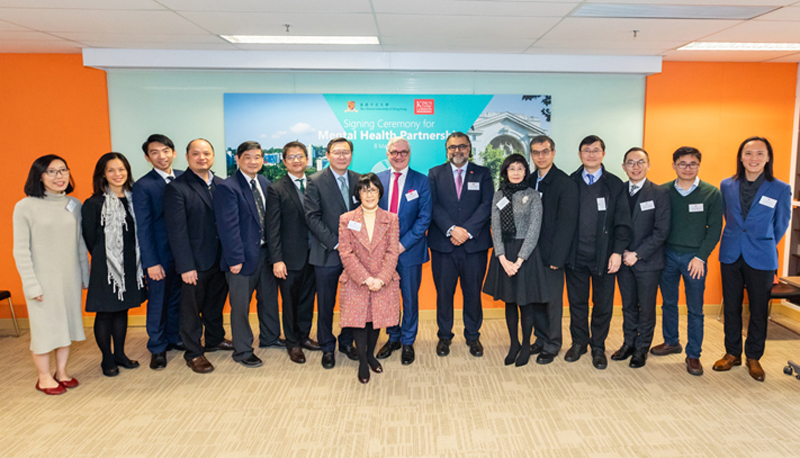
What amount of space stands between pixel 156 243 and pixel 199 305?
1.99ft

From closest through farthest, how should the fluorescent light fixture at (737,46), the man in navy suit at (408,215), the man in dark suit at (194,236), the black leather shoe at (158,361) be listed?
1. the man in dark suit at (194,236)
2. the man in navy suit at (408,215)
3. the black leather shoe at (158,361)
4. the fluorescent light fixture at (737,46)

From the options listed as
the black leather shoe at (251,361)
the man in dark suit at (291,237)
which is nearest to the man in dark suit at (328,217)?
the man in dark suit at (291,237)

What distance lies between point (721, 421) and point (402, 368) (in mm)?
2212

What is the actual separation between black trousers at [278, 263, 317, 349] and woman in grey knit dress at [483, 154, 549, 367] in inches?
62.5

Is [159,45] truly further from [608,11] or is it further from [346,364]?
[608,11]

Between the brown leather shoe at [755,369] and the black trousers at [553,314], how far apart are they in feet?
4.67

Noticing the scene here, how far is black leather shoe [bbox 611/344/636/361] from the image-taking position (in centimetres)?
378

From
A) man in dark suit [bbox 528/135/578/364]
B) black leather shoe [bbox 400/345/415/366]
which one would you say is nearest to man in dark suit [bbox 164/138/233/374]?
black leather shoe [bbox 400/345/415/366]

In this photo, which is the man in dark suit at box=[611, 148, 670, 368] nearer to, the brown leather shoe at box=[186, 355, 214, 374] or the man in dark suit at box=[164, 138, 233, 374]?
the man in dark suit at box=[164, 138, 233, 374]

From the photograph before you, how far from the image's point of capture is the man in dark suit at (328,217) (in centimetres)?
349

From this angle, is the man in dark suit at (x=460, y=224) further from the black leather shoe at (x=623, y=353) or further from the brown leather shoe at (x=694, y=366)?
the brown leather shoe at (x=694, y=366)

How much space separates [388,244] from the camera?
3336 mm

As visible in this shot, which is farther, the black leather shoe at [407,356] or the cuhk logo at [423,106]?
the cuhk logo at [423,106]

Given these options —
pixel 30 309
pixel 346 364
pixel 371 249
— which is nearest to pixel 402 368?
pixel 346 364
